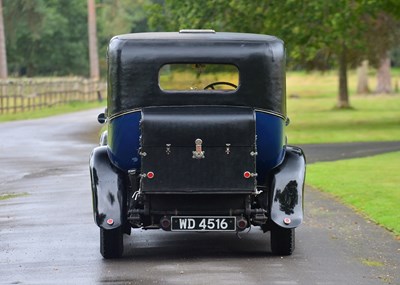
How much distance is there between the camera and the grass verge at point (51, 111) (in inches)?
1978

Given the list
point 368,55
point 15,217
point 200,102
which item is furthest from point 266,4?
point 200,102

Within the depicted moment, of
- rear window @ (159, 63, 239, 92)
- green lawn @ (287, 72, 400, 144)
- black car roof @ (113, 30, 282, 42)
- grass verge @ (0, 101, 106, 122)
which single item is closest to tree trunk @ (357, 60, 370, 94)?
green lawn @ (287, 72, 400, 144)

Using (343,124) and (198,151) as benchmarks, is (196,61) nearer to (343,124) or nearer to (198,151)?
(198,151)

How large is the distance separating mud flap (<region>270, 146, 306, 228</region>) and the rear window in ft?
3.34

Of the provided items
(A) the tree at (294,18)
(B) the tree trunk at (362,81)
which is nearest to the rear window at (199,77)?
(A) the tree at (294,18)

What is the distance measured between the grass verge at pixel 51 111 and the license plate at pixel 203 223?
37089mm

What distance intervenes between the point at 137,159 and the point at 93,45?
69.7 meters

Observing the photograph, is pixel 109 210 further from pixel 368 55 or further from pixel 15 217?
pixel 368 55

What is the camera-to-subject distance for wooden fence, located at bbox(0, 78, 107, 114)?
5456cm

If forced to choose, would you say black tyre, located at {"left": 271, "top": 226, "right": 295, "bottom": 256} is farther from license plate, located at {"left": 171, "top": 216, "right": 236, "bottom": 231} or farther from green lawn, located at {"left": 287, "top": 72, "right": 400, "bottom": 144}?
green lawn, located at {"left": 287, "top": 72, "right": 400, "bottom": 144}

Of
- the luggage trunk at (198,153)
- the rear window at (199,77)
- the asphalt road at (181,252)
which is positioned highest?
the rear window at (199,77)

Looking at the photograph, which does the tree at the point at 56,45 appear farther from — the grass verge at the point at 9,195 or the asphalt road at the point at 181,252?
the asphalt road at the point at 181,252

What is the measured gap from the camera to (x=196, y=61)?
455 inches

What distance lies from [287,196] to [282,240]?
44 centimetres
